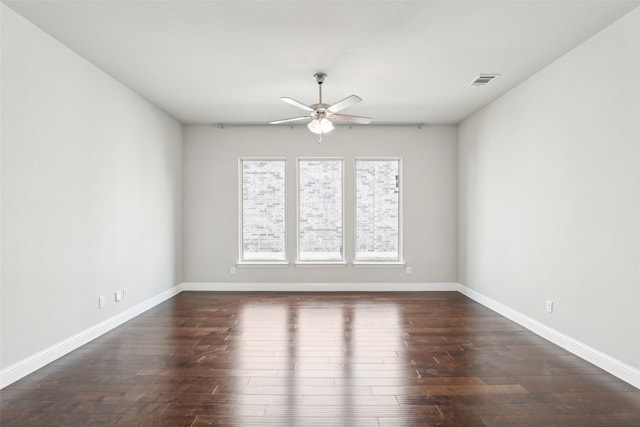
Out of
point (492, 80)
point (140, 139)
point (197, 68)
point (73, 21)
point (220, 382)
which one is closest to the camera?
point (220, 382)

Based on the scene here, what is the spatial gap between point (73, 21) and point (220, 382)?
10.1 feet

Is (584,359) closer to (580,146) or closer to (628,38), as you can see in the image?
(580,146)

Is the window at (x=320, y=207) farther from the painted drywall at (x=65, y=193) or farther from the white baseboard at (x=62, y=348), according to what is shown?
the white baseboard at (x=62, y=348)

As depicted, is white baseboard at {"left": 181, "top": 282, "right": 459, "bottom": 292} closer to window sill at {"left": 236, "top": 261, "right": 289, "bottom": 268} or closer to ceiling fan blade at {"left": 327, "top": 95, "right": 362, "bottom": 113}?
window sill at {"left": 236, "top": 261, "right": 289, "bottom": 268}

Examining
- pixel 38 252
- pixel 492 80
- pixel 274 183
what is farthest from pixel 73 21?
pixel 492 80

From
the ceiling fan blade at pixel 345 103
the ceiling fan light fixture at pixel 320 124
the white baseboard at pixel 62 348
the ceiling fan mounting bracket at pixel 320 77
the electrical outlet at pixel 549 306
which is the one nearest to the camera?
the white baseboard at pixel 62 348

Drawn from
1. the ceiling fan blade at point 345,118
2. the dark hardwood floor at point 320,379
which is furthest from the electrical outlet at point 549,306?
the ceiling fan blade at point 345,118

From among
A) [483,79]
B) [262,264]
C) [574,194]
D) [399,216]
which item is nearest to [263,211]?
[262,264]

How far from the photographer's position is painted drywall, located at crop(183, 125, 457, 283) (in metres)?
6.29

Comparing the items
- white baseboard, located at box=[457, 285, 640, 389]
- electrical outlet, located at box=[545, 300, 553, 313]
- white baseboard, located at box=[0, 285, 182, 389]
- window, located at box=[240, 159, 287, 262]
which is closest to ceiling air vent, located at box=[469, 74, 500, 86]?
electrical outlet, located at box=[545, 300, 553, 313]

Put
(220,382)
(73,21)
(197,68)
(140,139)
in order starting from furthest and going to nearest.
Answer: (140,139), (197,68), (73,21), (220,382)

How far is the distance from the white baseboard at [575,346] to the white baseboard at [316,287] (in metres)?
1.23

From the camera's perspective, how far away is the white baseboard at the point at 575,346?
2.84m

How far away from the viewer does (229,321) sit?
4.44 m
